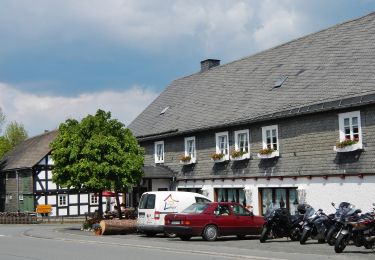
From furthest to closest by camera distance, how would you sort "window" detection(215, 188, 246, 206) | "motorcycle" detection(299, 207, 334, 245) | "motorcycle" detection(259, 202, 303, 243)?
"window" detection(215, 188, 246, 206), "motorcycle" detection(259, 202, 303, 243), "motorcycle" detection(299, 207, 334, 245)

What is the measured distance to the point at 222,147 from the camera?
103 ft

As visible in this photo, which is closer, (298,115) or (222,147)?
(298,115)

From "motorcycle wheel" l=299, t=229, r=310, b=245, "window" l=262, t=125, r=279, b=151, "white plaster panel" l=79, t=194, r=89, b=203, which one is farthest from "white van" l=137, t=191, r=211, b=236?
"white plaster panel" l=79, t=194, r=89, b=203

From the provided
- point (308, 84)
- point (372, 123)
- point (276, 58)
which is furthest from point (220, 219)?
point (276, 58)

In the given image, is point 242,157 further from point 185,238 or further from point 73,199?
point 73,199

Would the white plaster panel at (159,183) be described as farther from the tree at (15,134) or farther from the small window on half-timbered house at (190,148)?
the tree at (15,134)

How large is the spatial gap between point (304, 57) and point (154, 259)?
716 inches

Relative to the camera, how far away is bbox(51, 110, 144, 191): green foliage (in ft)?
101

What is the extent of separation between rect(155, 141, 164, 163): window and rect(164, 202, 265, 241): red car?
1361 cm

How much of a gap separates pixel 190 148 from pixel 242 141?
15.9ft

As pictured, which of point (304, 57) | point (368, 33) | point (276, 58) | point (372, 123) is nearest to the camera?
point (372, 123)

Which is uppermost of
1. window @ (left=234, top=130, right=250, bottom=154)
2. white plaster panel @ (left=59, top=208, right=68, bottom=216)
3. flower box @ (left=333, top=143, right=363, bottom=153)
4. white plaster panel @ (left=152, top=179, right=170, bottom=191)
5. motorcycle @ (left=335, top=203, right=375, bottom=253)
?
window @ (left=234, top=130, right=250, bottom=154)

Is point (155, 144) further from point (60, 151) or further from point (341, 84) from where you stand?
point (341, 84)

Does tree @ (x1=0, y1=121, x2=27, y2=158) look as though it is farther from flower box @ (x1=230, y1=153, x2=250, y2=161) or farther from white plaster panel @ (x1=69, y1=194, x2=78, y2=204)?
flower box @ (x1=230, y1=153, x2=250, y2=161)
